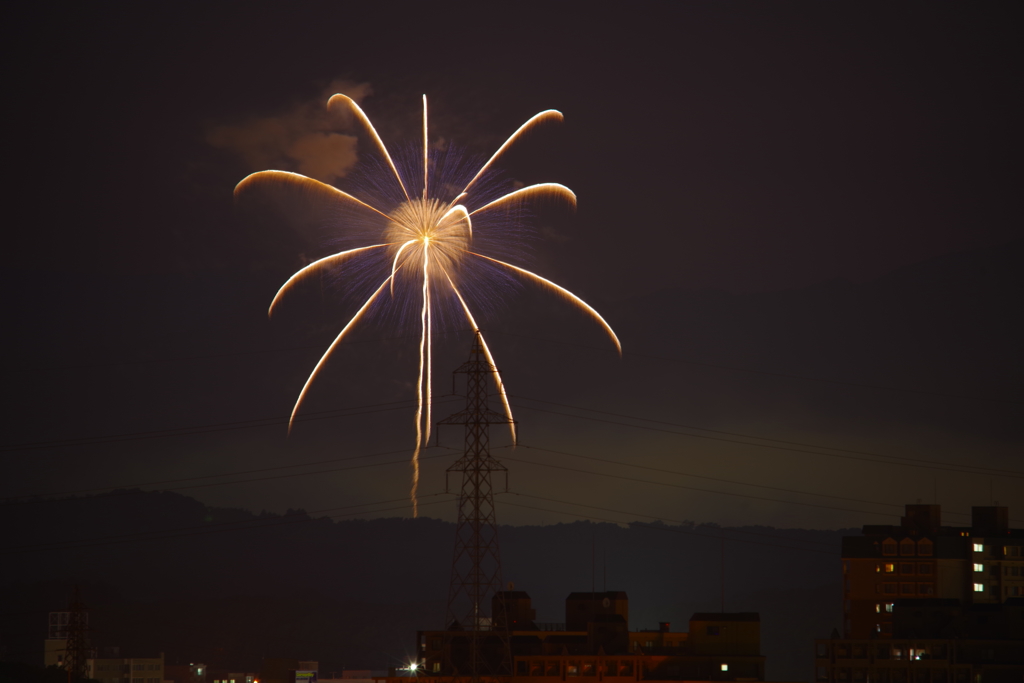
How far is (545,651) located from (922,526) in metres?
54.0

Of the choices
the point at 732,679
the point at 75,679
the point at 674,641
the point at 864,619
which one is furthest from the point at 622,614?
the point at 75,679

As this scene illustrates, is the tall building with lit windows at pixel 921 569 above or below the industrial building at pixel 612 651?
above

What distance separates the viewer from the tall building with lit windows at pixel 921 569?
142500 millimetres

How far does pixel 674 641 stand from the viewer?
5039 inches

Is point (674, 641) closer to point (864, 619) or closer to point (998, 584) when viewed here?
point (864, 619)

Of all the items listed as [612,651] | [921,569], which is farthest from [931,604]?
[612,651]

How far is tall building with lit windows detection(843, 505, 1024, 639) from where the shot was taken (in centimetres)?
14250

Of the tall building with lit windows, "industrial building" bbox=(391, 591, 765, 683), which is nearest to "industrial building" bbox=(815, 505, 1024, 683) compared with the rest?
the tall building with lit windows

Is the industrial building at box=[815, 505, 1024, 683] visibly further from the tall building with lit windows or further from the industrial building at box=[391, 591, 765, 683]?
the industrial building at box=[391, 591, 765, 683]

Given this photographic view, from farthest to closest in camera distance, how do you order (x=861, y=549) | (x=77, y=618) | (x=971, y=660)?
(x=861, y=549), (x=77, y=618), (x=971, y=660)

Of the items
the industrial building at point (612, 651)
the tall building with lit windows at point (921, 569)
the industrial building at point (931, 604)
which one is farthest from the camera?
the tall building with lit windows at point (921, 569)

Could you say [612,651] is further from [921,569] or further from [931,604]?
[921,569]

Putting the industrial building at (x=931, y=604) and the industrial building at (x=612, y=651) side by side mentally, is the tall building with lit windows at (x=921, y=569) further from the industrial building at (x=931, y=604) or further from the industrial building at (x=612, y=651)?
the industrial building at (x=612, y=651)

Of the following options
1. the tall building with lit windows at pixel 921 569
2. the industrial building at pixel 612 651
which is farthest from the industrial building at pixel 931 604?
the industrial building at pixel 612 651
